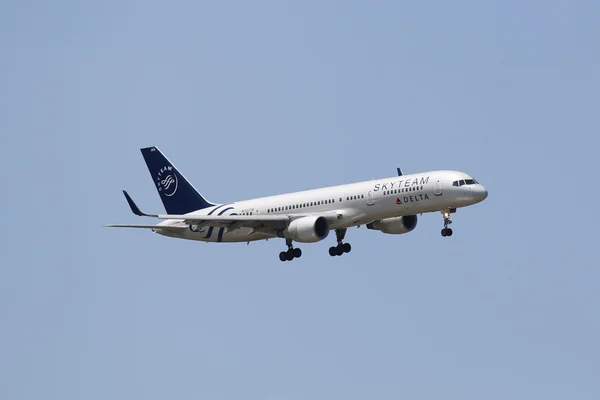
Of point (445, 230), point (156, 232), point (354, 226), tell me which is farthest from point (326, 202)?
point (156, 232)

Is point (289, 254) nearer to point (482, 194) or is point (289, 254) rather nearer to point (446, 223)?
point (446, 223)

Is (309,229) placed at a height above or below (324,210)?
below

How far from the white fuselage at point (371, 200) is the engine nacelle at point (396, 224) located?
3829mm

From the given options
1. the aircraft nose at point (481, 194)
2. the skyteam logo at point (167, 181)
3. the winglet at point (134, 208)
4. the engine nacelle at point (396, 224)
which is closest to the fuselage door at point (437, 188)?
the aircraft nose at point (481, 194)

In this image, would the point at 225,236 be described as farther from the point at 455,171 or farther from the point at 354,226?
the point at 455,171

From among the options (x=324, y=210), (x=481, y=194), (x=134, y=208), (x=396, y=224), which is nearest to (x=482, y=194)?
(x=481, y=194)

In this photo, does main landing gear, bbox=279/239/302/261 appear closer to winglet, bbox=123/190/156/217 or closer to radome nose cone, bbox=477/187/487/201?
winglet, bbox=123/190/156/217

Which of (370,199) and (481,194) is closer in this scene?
(481,194)

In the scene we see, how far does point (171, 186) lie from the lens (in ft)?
270

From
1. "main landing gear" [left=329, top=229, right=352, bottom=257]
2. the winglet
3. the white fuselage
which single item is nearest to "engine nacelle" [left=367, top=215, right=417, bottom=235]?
"main landing gear" [left=329, top=229, right=352, bottom=257]

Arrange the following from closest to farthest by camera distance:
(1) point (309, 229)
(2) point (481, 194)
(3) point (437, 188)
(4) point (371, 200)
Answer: (2) point (481, 194) → (3) point (437, 188) → (4) point (371, 200) → (1) point (309, 229)

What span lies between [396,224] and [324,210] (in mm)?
4823

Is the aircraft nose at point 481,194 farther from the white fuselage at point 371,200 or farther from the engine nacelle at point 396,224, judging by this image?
the engine nacelle at point 396,224

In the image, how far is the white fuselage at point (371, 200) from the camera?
68562 millimetres
